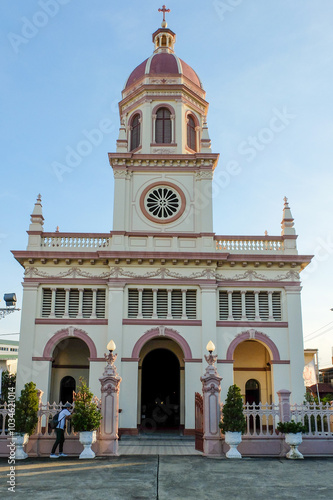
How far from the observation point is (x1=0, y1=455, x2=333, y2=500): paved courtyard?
10656 millimetres

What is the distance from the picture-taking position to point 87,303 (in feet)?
79.7

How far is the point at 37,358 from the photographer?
23.3 m

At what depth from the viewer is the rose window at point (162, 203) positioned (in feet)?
84.9

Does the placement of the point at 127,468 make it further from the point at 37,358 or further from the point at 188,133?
the point at 188,133

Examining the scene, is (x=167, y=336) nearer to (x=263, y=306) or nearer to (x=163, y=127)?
(x=263, y=306)

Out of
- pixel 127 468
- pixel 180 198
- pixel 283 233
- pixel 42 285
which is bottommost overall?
pixel 127 468

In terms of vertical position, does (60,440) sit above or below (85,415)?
below

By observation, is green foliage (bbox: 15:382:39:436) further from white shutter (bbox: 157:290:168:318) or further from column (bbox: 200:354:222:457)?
white shutter (bbox: 157:290:168:318)

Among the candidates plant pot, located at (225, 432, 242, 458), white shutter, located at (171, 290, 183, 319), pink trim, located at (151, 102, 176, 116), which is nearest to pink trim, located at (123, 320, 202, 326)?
white shutter, located at (171, 290, 183, 319)

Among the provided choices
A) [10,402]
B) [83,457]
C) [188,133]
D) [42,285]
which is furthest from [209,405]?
[188,133]

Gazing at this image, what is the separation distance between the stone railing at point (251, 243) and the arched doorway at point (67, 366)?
358 inches

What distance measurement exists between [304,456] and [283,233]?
1236cm

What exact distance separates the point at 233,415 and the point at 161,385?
952 centimetres

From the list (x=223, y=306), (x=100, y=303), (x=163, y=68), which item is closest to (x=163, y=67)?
(x=163, y=68)
